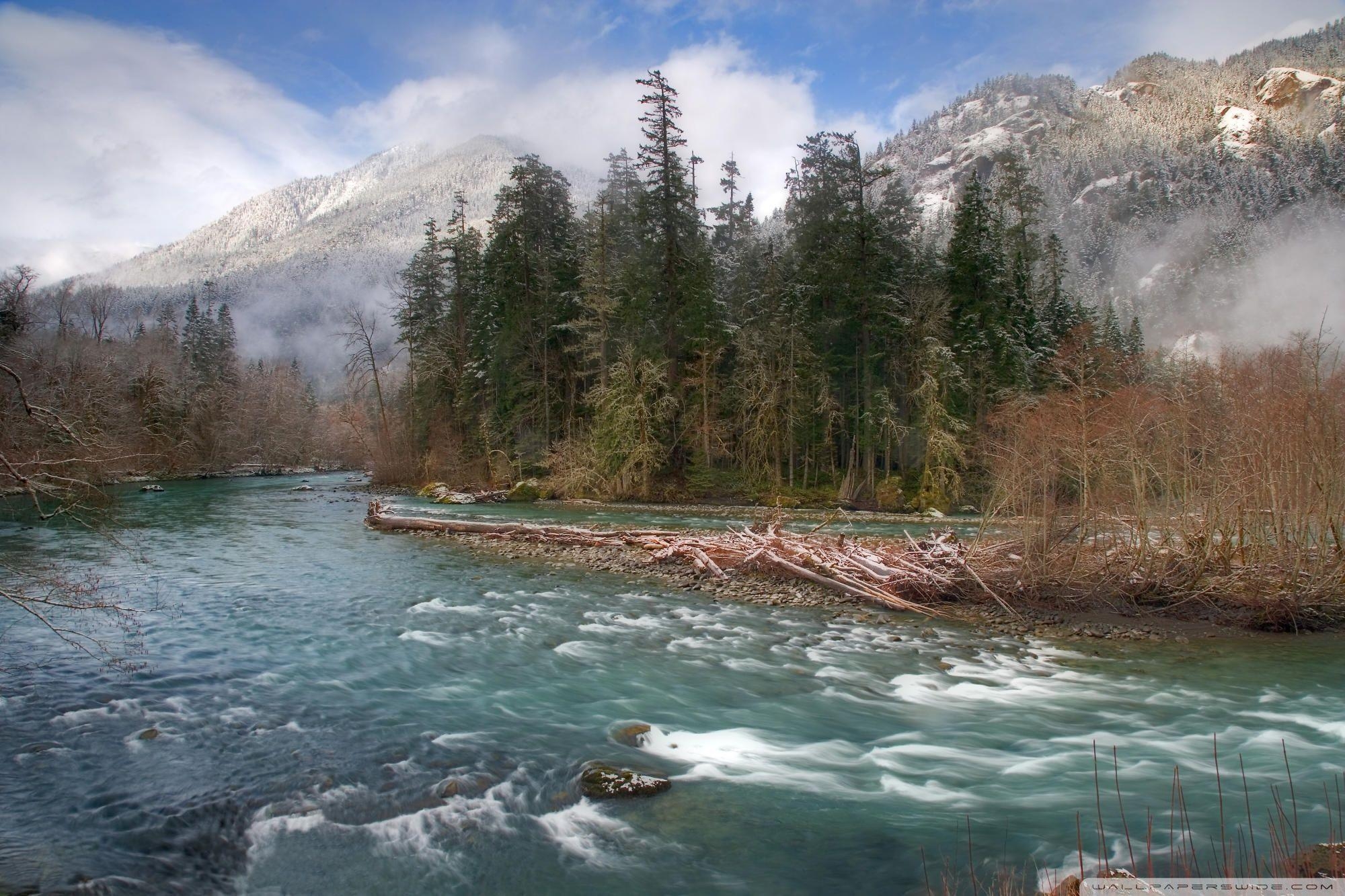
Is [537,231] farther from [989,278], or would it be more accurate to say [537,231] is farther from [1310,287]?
[1310,287]

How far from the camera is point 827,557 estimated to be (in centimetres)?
1461

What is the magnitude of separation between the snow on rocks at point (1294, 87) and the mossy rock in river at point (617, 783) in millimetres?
235405

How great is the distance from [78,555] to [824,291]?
30510 millimetres

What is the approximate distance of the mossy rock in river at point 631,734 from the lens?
7277 millimetres

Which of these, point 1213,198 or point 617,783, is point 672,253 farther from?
point 1213,198

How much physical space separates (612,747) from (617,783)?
986 millimetres

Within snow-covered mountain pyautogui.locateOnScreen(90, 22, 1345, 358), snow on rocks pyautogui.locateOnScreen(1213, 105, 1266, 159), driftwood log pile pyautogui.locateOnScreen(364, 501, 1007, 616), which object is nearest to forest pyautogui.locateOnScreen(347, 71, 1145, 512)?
driftwood log pile pyautogui.locateOnScreen(364, 501, 1007, 616)

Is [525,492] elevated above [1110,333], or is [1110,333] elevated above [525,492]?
[1110,333]

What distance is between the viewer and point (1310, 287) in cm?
11025

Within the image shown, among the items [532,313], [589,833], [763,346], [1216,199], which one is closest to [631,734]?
[589,833]

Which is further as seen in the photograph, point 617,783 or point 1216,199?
point 1216,199

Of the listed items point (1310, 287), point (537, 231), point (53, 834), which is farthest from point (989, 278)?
point (1310, 287)

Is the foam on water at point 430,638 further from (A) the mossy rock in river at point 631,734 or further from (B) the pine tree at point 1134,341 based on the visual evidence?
(B) the pine tree at point 1134,341

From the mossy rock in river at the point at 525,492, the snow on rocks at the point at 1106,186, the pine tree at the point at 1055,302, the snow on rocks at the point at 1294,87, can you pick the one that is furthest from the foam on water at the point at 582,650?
the snow on rocks at the point at 1294,87
